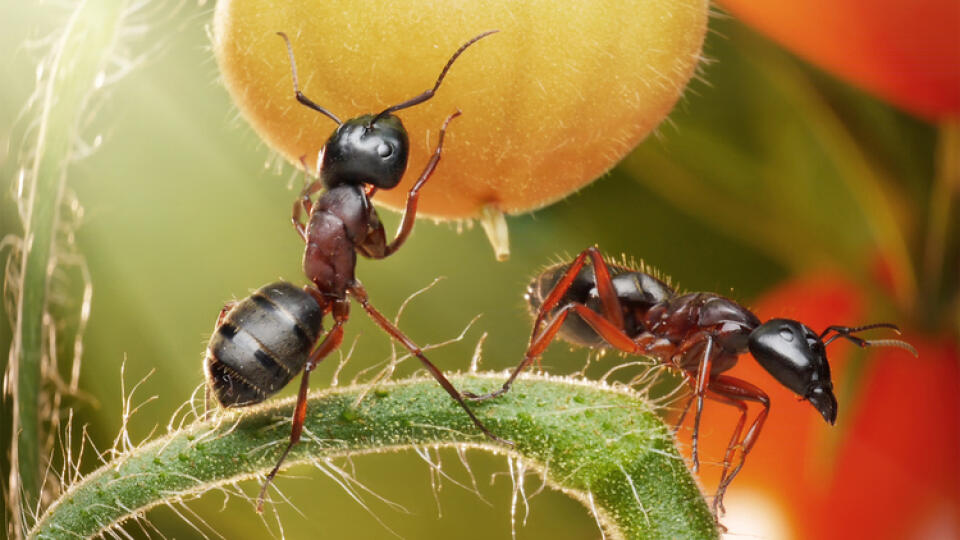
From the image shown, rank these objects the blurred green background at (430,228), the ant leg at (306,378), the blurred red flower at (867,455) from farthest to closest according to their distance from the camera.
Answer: the blurred red flower at (867,455), the blurred green background at (430,228), the ant leg at (306,378)

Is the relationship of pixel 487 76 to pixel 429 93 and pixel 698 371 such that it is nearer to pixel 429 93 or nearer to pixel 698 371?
pixel 429 93

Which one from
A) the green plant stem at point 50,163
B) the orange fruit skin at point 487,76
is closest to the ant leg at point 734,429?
the orange fruit skin at point 487,76

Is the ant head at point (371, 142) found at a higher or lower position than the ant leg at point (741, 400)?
higher

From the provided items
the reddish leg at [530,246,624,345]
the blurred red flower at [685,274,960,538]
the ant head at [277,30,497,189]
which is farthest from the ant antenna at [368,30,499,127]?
the blurred red flower at [685,274,960,538]

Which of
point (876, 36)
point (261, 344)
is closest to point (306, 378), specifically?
point (261, 344)

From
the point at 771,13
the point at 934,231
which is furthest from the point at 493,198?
the point at 934,231

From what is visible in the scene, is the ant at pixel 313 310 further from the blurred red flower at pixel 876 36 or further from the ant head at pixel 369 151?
the blurred red flower at pixel 876 36

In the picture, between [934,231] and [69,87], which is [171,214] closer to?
[69,87]

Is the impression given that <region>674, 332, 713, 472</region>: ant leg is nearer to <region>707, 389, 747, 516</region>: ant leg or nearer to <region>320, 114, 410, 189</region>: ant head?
<region>707, 389, 747, 516</region>: ant leg

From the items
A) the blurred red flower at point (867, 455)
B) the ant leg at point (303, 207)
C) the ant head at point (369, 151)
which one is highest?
the ant head at point (369, 151)
